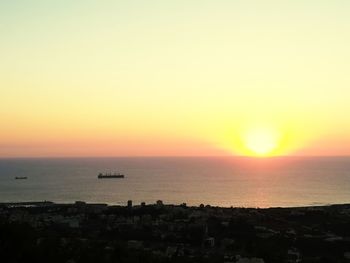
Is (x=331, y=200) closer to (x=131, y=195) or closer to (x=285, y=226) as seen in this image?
(x=131, y=195)

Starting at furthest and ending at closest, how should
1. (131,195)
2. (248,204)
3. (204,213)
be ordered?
(131,195) < (248,204) < (204,213)

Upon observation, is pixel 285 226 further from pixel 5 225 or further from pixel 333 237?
pixel 5 225

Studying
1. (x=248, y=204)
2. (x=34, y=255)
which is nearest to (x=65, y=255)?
(x=34, y=255)

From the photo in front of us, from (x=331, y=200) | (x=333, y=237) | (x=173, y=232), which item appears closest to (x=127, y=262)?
(x=173, y=232)

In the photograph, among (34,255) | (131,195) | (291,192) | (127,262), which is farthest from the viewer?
(291,192)

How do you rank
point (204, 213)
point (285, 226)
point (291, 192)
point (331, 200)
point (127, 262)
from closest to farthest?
point (127, 262), point (285, 226), point (204, 213), point (331, 200), point (291, 192)

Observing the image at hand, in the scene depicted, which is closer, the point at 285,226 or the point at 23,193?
the point at 285,226
